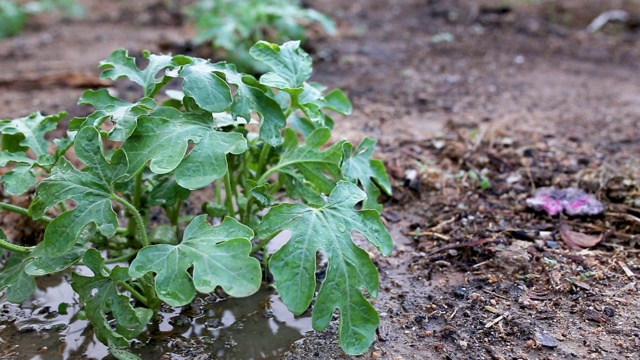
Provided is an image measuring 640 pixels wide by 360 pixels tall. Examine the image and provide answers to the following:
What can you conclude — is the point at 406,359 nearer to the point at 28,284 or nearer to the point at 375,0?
the point at 28,284

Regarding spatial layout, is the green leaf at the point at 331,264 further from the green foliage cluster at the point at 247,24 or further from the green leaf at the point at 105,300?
the green foliage cluster at the point at 247,24

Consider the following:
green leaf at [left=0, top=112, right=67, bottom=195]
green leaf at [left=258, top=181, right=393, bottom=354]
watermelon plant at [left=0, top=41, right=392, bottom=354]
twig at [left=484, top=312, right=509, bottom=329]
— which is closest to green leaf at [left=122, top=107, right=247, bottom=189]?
watermelon plant at [left=0, top=41, right=392, bottom=354]

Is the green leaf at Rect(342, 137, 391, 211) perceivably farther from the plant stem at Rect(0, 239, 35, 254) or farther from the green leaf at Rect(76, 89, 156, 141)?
the plant stem at Rect(0, 239, 35, 254)

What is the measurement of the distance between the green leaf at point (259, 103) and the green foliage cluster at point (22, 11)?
202 inches

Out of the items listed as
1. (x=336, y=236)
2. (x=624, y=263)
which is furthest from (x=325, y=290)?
(x=624, y=263)

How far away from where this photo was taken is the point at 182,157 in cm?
204

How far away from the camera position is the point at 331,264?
205 cm

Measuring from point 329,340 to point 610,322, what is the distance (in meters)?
1.05

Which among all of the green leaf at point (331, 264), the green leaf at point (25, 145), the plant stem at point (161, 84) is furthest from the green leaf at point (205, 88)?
the green leaf at point (25, 145)

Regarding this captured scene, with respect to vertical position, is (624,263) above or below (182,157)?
below

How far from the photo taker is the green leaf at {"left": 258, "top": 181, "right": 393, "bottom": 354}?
6.52 ft

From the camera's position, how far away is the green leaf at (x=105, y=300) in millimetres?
2115

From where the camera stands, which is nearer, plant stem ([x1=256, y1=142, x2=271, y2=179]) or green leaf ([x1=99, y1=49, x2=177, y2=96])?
green leaf ([x1=99, y1=49, x2=177, y2=96])

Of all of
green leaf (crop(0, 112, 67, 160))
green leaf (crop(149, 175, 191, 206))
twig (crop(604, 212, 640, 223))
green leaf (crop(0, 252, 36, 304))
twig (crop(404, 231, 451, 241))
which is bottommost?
twig (crop(404, 231, 451, 241))
